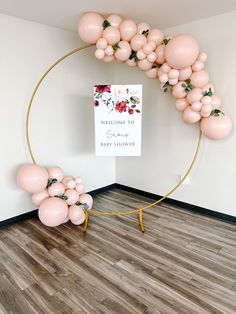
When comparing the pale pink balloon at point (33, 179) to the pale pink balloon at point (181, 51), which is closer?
the pale pink balloon at point (181, 51)

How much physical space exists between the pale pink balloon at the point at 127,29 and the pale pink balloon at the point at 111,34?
5cm

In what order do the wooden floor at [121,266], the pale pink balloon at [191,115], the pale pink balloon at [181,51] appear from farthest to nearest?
the pale pink balloon at [191,115] < the pale pink balloon at [181,51] < the wooden floor at [121,266]

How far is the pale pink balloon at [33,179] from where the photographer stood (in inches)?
97.3

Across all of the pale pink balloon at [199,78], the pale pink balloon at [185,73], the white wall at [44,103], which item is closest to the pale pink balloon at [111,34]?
the pale pink balloon at [185,73]

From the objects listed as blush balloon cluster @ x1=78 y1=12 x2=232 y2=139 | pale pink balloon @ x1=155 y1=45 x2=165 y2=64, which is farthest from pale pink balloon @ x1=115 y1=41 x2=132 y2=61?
pale pink balloon @ x1=155 y1=45 x2=165 y2=64

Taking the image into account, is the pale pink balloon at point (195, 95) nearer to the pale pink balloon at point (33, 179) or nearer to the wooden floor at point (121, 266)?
the wooden floor at point (121, 266)

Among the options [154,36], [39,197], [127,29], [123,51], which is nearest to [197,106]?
[154,36]

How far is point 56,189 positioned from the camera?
8.56 ft

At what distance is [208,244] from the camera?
248 centimetres

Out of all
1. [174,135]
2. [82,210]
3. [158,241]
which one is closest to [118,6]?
[174,135]

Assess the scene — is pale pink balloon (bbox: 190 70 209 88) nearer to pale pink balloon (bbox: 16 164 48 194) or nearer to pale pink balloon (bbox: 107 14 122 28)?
pale pink balloon (bbox: 107 14 122 28)

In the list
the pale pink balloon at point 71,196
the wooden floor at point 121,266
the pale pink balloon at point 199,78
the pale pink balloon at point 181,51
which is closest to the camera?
the wooden floor at point 121,266

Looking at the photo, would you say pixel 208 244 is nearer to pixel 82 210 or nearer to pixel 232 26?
pixel 82 210

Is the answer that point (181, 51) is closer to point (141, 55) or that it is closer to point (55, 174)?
point (141, 55)
